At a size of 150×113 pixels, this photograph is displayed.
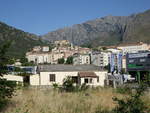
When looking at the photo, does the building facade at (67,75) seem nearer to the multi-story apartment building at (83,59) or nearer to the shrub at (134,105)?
the shrub at (134,105)

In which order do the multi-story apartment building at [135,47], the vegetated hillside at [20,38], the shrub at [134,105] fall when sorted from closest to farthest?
1. the shrub at [134,105]
2. the vegetated hillside at [20,38]
3. the multi-story apartment building at [135,47]

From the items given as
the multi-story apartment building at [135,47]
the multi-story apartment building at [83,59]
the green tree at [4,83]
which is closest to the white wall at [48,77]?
the green tree at [4,83]

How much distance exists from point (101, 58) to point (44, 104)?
110 meters

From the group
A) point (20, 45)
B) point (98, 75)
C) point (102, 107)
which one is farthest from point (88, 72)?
point (20, 45)

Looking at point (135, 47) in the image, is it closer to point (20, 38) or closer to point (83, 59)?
point (83, 59)

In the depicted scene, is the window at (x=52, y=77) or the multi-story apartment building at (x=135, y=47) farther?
the multi-story apartment building at (x=135, y=47)

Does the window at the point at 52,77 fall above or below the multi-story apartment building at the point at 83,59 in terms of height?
below

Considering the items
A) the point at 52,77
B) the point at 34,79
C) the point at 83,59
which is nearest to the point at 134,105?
the point at 52,77

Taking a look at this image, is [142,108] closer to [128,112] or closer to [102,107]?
[128,112]

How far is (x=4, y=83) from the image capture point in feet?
22.3

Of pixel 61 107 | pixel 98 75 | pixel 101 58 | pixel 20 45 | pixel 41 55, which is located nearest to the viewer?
pixel 61 107

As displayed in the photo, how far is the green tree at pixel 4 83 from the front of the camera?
6.71m

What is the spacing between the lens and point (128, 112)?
20.1ft

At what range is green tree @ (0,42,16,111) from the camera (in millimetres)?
6707
